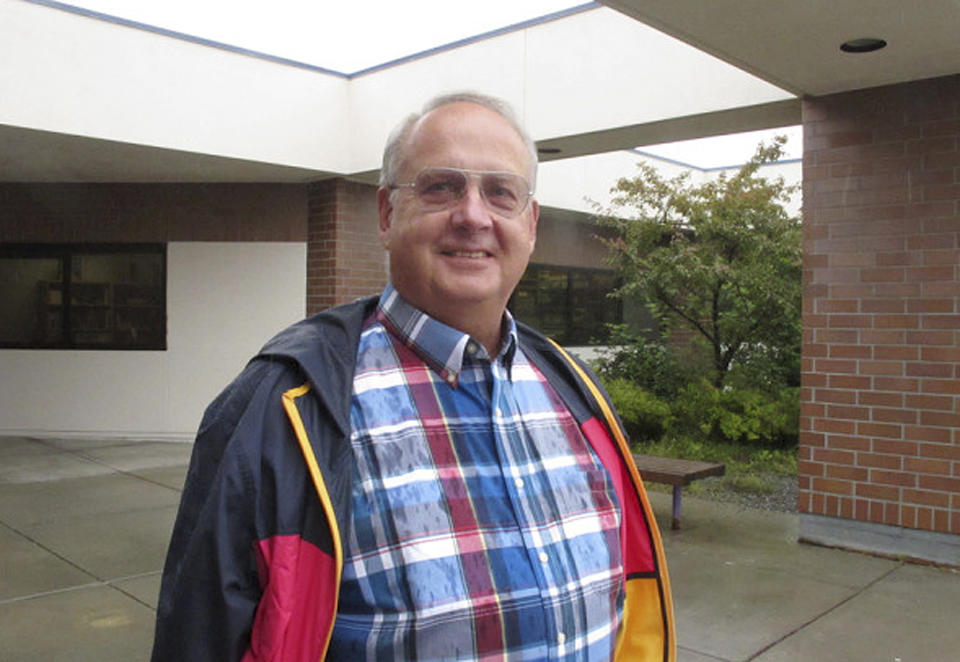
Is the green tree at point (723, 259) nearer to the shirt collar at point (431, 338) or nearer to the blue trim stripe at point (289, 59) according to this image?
the blue trim stripe at point (289, 59)

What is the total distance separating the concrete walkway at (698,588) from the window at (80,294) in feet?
10.3

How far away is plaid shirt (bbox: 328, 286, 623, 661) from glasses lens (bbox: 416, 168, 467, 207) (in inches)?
7.8

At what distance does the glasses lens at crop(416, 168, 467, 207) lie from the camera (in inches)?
61.6

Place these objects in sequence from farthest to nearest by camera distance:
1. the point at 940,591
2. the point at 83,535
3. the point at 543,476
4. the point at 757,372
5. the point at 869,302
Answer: the point at 757,372 < the point at 83,535 < the point at 869,302 < the point at 940,591 < the point at 543,476

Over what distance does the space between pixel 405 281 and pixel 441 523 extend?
1.54 feet

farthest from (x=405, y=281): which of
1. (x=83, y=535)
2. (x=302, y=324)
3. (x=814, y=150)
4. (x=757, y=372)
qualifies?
(x=757, y=372)

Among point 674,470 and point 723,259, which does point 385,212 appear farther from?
point 723,259

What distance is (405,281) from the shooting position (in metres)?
1.60

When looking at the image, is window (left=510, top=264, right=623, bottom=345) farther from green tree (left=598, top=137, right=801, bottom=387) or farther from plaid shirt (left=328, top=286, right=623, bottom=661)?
plaid shirt (left=328, top=286, right=623, bottom=661)

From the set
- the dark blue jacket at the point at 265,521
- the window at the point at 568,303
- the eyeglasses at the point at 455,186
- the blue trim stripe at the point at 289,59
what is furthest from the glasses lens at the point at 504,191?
the window at the point at 568,303

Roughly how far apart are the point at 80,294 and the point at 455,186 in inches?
386

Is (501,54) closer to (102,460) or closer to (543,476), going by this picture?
(102,460)

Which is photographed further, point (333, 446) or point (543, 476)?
point (543, 476)

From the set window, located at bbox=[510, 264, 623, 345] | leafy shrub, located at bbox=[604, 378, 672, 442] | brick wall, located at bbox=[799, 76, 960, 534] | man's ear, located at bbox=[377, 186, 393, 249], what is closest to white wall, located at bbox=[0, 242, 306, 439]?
leafy shrub, located at bbox=[604, 378, 672, 442]
